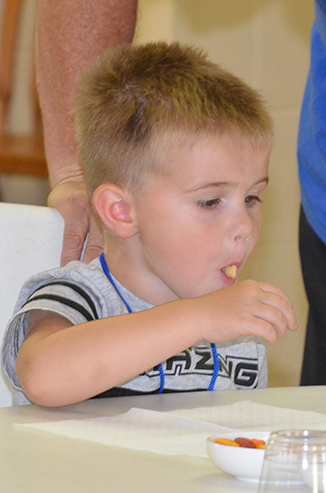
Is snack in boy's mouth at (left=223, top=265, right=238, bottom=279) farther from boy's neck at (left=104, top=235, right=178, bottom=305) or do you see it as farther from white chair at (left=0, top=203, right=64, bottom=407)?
white chair at (left=0, top=203, right=64, bottom=407)

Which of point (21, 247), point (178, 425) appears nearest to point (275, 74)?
point (21, 247)

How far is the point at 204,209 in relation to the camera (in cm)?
103

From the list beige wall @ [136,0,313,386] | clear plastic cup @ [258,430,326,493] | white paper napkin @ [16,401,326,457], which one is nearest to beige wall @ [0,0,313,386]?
beige wall @ [136,0,313,386]

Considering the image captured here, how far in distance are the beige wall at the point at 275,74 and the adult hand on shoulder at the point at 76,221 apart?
1617 millimetres

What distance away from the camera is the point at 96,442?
1.96 ft

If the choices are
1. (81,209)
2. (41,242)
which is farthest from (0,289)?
(81,209)

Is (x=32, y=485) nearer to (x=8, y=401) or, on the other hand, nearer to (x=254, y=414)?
(x=254, y=414)

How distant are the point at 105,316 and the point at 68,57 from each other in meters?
0.54

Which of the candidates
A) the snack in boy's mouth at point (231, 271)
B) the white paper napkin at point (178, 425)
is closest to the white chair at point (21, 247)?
the snack in boy's mouth at point (231, 271)

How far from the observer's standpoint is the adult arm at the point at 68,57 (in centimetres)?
124

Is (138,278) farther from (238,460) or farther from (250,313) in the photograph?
(238,460)

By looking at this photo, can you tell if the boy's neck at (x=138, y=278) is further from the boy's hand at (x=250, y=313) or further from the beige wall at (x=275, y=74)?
the beige wall at (x=275, y=74)

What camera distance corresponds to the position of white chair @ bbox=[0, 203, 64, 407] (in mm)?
1047

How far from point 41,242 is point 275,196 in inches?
71.7
